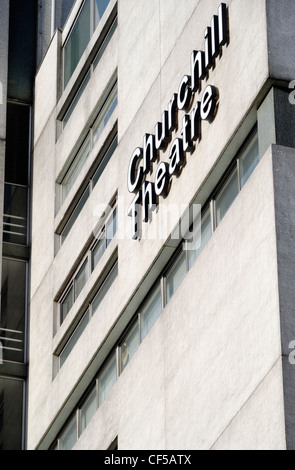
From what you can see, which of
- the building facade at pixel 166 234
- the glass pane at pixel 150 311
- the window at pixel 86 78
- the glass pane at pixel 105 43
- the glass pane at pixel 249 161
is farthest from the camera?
the window at pixel 86 78

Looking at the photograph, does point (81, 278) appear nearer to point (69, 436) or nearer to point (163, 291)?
point (69, 436)

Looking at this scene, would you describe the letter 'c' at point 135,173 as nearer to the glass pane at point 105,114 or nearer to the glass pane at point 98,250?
the glass pane at point 98,250

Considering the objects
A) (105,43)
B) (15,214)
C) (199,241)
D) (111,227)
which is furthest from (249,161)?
(15,214)

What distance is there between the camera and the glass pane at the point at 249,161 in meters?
24.2

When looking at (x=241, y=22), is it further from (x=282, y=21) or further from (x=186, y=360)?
(x=186, y=360)

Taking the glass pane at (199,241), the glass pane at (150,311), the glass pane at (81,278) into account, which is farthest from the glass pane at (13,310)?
the glass pane at (199,241)

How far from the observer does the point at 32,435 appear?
3441 centimetres

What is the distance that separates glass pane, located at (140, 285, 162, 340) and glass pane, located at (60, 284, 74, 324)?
588 cm

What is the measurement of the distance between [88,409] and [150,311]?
4531mm

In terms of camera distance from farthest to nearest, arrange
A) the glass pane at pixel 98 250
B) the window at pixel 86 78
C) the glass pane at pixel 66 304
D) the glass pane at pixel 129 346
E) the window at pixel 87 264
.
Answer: the window at pixel 86 78, the glass pane at pixel 66 304, the glass pane at pixel 98 250, the window at pixel 87 264, the glass pane at pixel 129 346

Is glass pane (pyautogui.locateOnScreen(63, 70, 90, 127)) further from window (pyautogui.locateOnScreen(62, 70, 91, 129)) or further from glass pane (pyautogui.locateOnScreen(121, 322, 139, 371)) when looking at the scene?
glass pane (pyautogui.locateOnScreen(121, 322, 139, 371))

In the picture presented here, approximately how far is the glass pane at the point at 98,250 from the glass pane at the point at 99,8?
6.93 m

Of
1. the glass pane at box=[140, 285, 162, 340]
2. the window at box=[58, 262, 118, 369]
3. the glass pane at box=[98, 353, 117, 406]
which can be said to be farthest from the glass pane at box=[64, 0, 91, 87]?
the glass pane at box=[140, 285, 162, 340]

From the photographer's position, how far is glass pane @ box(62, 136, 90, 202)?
3553cm
